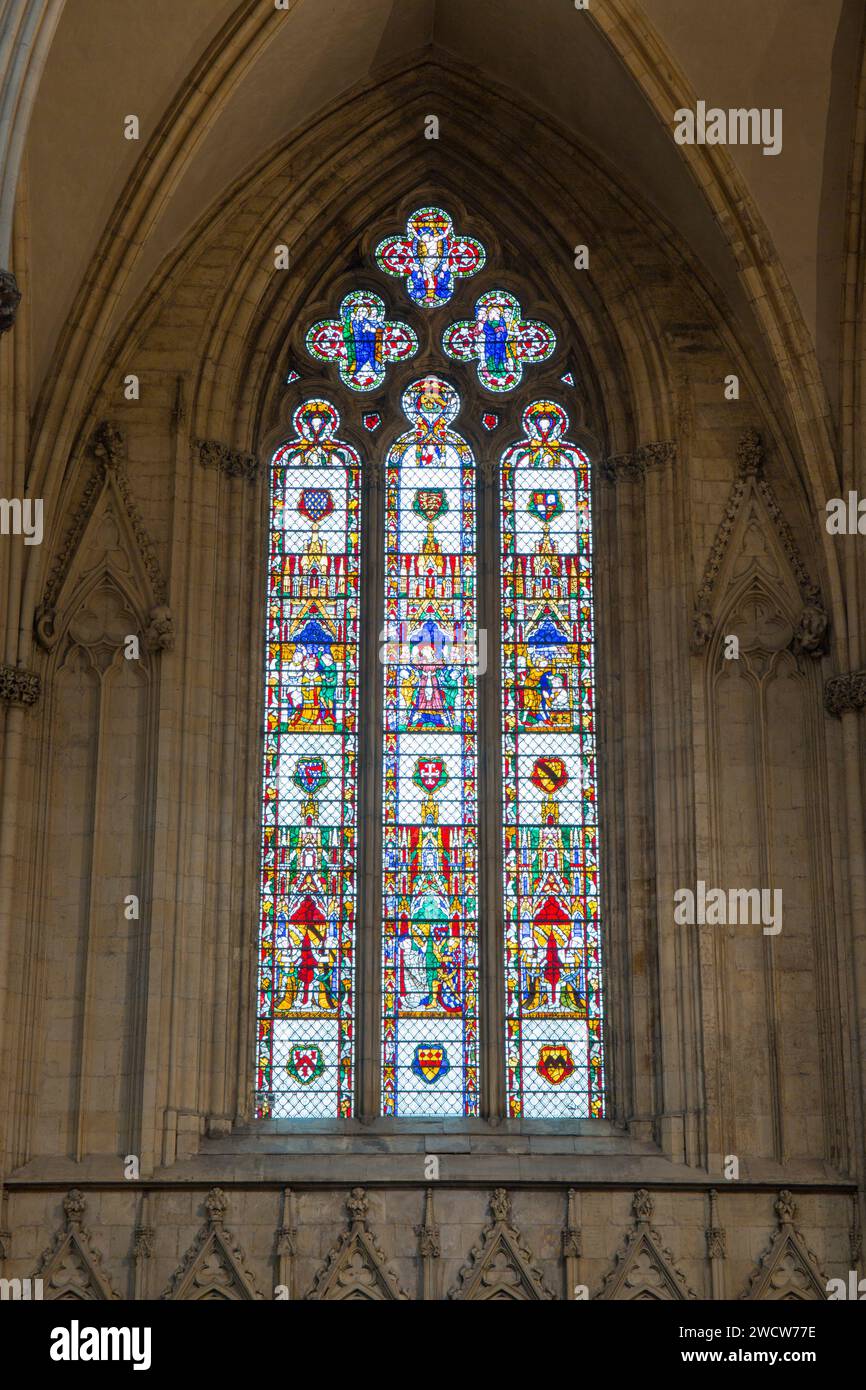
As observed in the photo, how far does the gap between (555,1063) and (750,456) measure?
15.1ft

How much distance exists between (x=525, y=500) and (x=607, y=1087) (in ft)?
14.7

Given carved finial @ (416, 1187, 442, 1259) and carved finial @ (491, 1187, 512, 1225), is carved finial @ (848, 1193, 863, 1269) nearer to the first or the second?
carved finial @ (491, 1187, 512, 1225)

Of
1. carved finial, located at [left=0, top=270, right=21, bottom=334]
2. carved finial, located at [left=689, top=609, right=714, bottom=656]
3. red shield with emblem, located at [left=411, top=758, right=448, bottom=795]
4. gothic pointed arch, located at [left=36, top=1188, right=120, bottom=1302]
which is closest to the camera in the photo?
carved finial, located at [left=0, top=270, right=21, bottom=334]

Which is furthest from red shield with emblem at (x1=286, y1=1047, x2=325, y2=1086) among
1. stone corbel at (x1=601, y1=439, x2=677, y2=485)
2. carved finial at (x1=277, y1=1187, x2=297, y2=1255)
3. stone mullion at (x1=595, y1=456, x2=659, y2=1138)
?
stone corbel at (x1=601, y1=439, x2=677, y2=485)

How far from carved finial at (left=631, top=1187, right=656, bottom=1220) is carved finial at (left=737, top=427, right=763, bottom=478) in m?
5.24

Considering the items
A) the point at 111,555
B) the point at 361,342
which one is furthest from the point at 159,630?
the point at 361,342

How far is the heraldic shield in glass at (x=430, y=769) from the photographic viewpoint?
1605 centimetres

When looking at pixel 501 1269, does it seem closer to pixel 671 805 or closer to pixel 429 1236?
pixel 429 1236

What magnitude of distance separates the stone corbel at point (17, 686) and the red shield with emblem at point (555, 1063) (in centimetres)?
425

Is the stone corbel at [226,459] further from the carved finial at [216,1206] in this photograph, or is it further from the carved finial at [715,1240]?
the carved finial at [715,1240]

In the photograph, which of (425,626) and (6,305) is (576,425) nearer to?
(425,626)

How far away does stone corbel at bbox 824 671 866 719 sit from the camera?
1577 cm

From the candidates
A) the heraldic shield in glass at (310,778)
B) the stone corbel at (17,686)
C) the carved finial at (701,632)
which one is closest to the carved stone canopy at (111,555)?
the stone corbel at (17,686)
